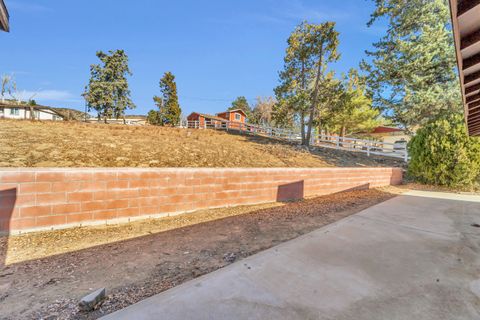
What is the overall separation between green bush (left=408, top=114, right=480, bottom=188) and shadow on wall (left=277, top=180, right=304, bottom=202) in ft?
20.3

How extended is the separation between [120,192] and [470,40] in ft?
17.0

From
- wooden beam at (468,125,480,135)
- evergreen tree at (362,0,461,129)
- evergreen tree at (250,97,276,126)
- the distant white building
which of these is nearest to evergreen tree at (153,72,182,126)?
the distant white building

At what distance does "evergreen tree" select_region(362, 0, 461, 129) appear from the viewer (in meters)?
13.2

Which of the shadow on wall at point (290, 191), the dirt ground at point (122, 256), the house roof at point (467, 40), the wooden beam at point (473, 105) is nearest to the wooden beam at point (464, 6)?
the house roof at point (467, 40)

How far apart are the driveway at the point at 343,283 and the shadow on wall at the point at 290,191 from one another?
259cm

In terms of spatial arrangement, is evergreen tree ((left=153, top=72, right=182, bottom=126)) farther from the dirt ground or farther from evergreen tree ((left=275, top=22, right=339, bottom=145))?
the dirt ground

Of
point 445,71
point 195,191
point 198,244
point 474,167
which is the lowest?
point 198,244

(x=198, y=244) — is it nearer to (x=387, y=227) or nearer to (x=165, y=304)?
(x=165, y=304)

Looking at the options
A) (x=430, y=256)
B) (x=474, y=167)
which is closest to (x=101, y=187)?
(x=430, y=256)

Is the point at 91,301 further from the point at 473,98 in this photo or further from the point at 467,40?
the point at 473,98

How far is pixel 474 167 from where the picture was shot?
8.29 m

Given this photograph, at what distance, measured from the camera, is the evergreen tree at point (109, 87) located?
31.7 meters

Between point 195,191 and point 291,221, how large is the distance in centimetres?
198

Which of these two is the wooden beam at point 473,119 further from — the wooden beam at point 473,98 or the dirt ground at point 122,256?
the dirt ground at point 122,256
